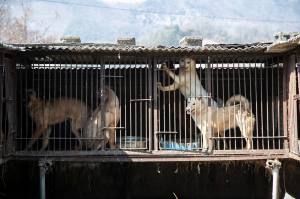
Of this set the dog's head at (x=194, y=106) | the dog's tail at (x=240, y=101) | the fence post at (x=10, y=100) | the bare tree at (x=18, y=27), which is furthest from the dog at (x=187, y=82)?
the bare tree at (x=18, y=27)

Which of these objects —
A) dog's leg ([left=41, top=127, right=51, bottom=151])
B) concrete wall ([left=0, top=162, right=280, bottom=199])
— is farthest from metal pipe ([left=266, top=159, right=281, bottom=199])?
dog's leg ([left=41, top=127, right=51, bottom=151])

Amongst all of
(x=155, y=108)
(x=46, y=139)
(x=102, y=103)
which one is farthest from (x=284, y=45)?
(x=46, y=139)

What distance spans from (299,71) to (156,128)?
10.7 ft

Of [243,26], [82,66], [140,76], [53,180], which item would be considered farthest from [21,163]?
[243,26]

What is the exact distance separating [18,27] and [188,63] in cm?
2403

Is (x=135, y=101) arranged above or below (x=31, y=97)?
below

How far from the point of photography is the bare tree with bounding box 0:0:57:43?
30844mm

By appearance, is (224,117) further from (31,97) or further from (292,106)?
(31,97)

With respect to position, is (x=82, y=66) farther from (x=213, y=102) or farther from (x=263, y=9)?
(x=263, y=9)

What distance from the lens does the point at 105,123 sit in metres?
10.4

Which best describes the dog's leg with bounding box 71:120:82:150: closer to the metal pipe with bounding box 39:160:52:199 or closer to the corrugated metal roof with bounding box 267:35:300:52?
the metal pipe with bounding box 39:160:52:199

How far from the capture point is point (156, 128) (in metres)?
10.2

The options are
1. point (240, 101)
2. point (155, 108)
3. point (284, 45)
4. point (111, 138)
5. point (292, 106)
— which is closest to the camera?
point (284, 45)

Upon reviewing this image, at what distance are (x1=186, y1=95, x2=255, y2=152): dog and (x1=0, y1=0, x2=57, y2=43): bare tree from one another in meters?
21.9
